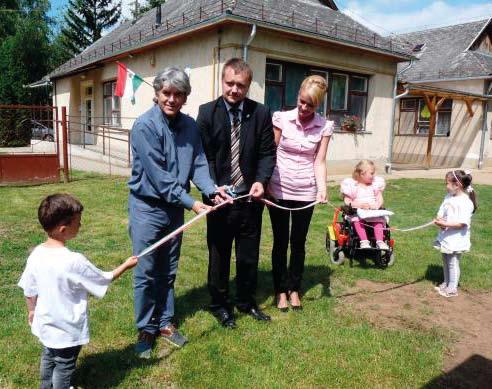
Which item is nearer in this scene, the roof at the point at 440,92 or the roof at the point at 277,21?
the roof at the point at 277,21

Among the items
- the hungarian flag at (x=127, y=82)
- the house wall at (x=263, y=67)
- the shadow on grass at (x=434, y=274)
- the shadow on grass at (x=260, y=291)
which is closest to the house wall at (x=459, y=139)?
the house wall at (x=263, y=67)

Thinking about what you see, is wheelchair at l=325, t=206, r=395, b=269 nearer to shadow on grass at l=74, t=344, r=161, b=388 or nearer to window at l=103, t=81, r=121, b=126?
shadow on grass at l=74, t=344, r=161, b=388

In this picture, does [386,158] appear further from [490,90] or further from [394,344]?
[394,344]

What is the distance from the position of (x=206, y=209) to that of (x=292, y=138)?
119cm

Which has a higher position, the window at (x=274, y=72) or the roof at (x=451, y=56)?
the roof at (x=451, y=56)

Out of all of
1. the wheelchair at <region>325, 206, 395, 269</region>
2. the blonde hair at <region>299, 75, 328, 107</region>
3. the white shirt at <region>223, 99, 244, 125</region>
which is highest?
the blonde hair at <region>299, 75, 328, 107</region>

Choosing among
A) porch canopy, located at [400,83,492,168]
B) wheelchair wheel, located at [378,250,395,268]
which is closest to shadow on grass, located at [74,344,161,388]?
wheelchair wheel, located at [378,250,395,268]

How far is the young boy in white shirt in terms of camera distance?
229 cm

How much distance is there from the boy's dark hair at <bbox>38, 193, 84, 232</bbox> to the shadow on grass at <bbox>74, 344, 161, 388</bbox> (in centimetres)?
107

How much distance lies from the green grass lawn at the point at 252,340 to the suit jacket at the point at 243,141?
3.87 feet

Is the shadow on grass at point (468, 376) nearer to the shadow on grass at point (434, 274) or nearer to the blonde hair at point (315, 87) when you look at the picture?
the shadow on grass at point (434, 274)

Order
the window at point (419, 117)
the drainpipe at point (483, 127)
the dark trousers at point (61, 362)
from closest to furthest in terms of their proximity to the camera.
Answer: the dark trousers at point (61, 362)
the drainpipe at point (483, 127)
the window at point (419, 117)

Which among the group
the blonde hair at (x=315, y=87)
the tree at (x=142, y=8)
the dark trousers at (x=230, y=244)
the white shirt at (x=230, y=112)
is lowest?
the dark trousers at (x=230, y=244)

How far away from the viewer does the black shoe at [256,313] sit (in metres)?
3.67
